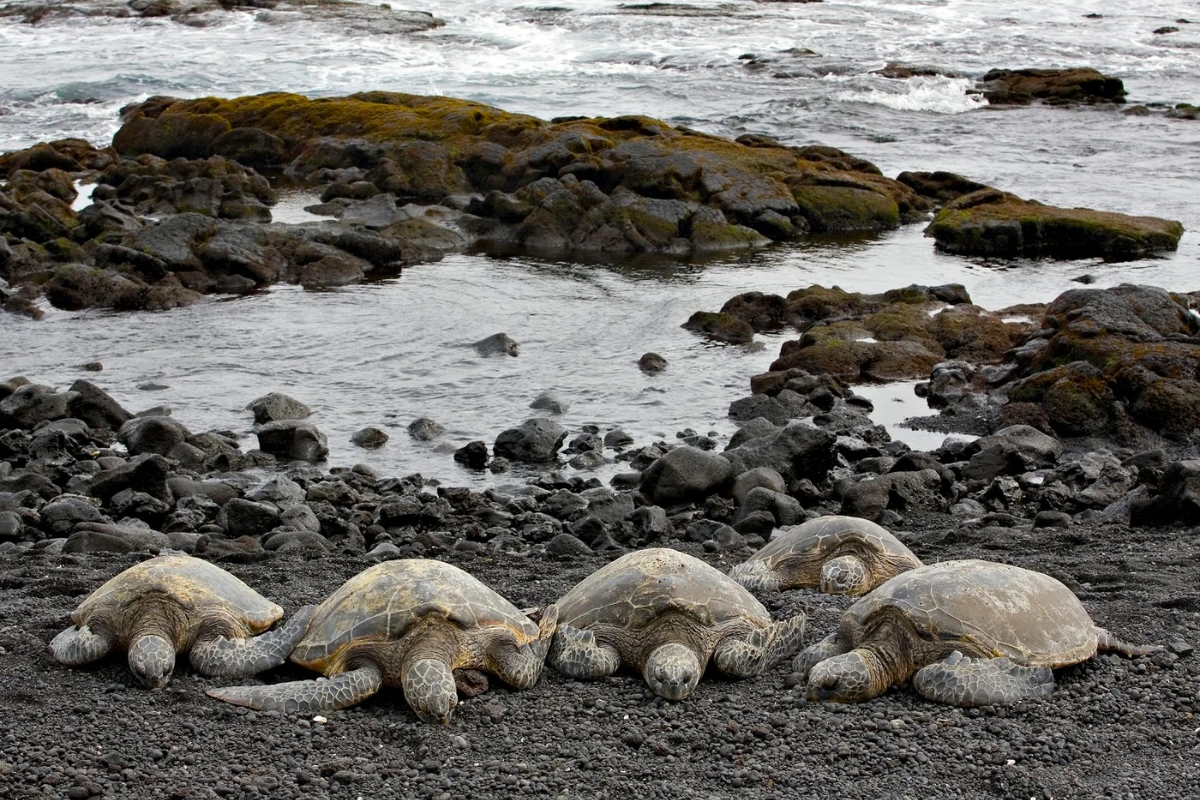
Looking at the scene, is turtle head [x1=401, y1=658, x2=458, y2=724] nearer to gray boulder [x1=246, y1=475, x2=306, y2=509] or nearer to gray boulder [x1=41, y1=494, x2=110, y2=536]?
gray boulder [x1=246, y1=475, x2=306, y2=509]

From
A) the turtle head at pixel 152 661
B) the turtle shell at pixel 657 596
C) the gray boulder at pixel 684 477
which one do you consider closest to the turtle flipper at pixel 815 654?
the turtle shell at pixel 657 596

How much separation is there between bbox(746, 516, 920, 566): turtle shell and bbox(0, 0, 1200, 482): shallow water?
5433 millimetres

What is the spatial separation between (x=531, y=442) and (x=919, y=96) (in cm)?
3304

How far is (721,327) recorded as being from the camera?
61.1ft

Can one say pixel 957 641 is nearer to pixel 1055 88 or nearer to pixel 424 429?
pixel 424 429

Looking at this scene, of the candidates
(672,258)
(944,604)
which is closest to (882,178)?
(672,258)

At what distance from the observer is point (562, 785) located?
5.71 m

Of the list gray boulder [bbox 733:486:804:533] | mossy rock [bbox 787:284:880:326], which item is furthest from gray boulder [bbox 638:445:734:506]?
mossy rock [bbox 787:284:880:326]

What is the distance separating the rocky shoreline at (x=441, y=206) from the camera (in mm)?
21500

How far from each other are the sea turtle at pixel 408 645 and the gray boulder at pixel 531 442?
20.8 feet

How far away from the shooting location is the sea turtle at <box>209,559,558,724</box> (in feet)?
20.8

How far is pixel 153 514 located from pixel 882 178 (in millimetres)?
21528

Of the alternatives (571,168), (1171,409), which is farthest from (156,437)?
(571,168)

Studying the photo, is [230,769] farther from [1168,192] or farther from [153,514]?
[1168,192]
